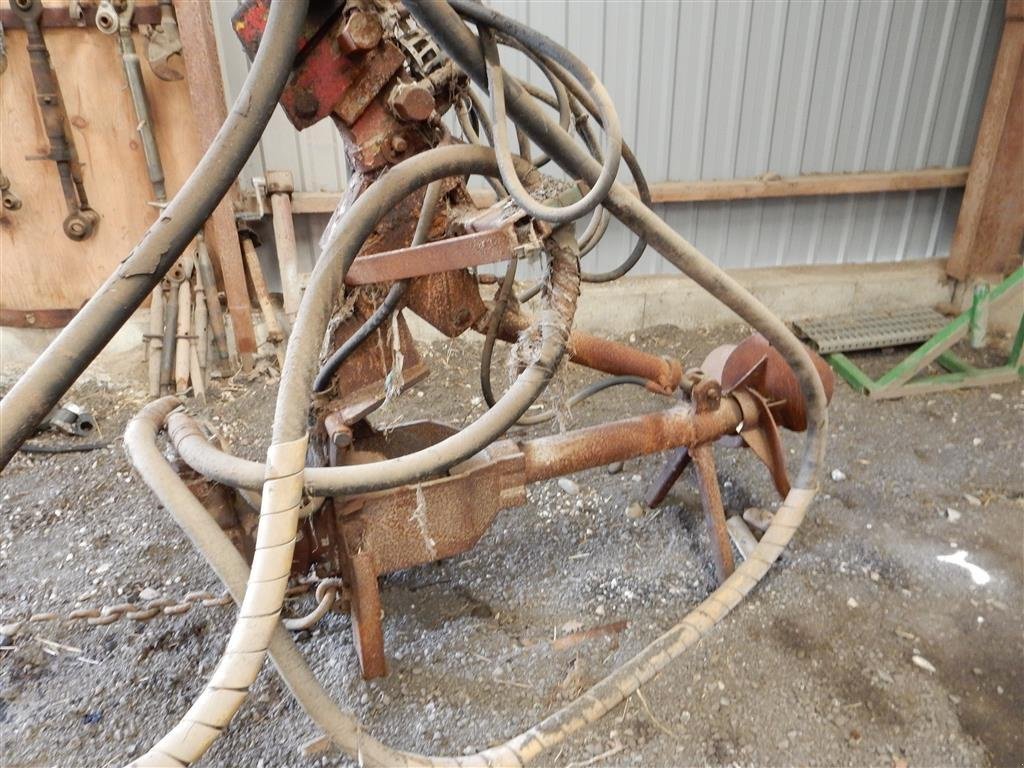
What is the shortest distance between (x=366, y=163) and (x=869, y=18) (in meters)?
3.05

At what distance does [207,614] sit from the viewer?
1.88 m

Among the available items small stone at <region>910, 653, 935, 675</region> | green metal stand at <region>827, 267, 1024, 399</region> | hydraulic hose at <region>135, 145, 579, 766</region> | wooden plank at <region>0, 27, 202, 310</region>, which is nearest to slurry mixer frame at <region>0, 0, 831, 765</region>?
hydraulic hose at <region>135, 145, 579, 766</region>

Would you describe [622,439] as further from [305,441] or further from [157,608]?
[157,608]

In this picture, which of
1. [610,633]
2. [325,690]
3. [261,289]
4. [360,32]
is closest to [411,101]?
[360,32]

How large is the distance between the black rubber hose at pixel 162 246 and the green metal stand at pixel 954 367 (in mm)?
2731

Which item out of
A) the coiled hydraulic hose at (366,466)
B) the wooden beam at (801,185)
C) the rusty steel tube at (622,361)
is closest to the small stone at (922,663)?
the coiled hydraulic hose at (366,466)

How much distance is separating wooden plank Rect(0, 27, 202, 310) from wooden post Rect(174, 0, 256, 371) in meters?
0.20

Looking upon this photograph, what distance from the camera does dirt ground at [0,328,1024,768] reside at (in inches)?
61.6

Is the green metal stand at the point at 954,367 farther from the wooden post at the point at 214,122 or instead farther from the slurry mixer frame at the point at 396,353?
the wooden post at the point at 214,122

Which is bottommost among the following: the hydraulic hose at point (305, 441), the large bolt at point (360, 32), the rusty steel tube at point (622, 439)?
the rusty steel tube at point (622, 439)

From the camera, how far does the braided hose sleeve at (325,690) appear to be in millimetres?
1193

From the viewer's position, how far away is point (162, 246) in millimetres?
1165

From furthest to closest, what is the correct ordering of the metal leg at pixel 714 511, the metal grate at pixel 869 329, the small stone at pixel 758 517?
1. the metal grate at pixel 869 329
2. the small stone at pixel 758 517
3. the metal leg at pixel 714 511

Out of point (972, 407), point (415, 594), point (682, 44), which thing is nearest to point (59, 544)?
point (415, 594)
